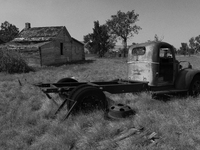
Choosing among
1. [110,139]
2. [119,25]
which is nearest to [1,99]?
[110,139]

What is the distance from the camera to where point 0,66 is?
1446cm

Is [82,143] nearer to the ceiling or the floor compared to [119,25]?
nearer to the floor

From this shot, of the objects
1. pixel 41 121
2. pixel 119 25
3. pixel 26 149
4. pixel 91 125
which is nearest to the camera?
pixel 26 149

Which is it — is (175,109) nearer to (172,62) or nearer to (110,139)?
(172,62)

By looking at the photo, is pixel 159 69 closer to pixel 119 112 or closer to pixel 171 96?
pixel 171 96

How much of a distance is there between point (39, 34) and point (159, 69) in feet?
64.9

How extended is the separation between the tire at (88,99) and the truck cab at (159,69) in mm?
1884

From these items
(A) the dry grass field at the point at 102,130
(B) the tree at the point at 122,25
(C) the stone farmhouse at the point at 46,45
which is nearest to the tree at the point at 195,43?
(B) the tree at the point at 122,25

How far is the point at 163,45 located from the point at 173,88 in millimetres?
1488

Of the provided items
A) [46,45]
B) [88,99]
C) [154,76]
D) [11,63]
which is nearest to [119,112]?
[88,99]

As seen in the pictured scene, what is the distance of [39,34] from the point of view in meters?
22.5

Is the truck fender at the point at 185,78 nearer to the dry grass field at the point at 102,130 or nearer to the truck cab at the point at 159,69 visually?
the truck cab at the point at 159,69

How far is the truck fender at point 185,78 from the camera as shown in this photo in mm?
5785

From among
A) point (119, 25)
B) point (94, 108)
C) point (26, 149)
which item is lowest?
point (26, 149)
